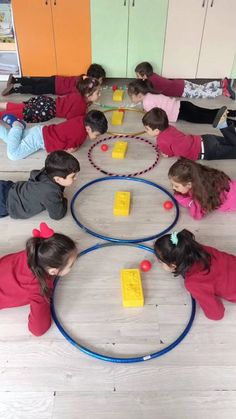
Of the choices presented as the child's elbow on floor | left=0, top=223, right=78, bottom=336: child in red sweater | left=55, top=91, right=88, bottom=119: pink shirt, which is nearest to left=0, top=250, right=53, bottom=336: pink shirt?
left=0, top=223, right=78, bottom=336: child in red sweater

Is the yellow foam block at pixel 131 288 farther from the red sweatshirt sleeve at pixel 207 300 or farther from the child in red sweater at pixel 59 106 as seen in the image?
the child in red sweater at pixel 59 106

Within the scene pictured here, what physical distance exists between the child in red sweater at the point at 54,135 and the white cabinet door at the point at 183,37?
1630 millimetres

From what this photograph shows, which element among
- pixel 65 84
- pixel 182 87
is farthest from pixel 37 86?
pixel 182 87

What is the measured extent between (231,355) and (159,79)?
3075 mm

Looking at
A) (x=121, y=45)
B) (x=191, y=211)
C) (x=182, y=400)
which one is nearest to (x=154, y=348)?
(x=182, y=400)

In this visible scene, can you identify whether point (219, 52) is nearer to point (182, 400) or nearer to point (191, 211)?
point (191, 211)

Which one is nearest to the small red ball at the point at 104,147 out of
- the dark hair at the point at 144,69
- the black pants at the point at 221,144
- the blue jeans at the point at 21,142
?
the blue jeans at the point at 21,142

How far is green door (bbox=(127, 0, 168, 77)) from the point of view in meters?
3.80

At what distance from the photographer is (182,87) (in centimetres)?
401

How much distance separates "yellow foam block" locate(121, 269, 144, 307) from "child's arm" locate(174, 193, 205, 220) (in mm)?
651

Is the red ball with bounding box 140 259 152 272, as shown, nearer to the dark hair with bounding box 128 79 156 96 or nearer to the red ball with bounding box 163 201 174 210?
the red ball with bounding box 163 201 174 210

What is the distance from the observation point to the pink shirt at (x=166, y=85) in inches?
156

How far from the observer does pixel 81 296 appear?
2014 millimetres

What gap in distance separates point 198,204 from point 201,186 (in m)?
0.15
